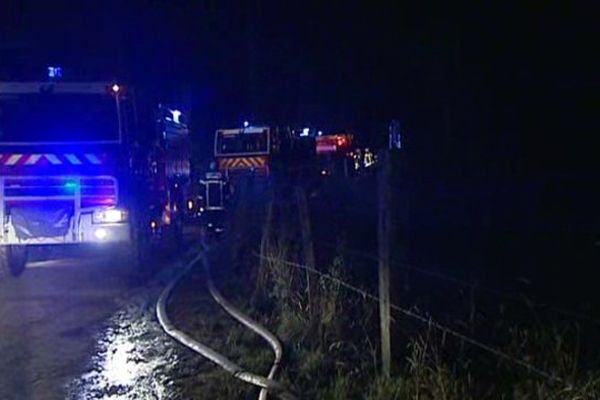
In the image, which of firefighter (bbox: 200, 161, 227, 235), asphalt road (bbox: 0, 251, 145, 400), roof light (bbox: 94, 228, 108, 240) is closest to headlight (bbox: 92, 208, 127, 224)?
roof light (bbox: 94, 228, 108, 240)

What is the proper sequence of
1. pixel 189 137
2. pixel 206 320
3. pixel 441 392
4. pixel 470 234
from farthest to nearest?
pixel 189 137 → pixel 470 234 → pixel 206 320 → pixel 441 392

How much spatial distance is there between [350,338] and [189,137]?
568 inches

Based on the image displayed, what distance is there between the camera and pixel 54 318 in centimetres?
1002

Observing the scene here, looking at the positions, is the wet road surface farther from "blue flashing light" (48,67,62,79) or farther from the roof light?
"blue flashing light" (48,67,62,79)

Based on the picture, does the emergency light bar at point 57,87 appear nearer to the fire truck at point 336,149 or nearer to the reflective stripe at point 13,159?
the reflective stripe at point 13,159

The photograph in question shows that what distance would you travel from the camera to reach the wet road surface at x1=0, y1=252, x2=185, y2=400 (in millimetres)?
7078

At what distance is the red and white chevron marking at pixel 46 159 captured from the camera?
12.7 metres

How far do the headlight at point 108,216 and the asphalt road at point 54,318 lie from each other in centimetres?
93

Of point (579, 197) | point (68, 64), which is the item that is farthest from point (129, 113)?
point (579, 197)

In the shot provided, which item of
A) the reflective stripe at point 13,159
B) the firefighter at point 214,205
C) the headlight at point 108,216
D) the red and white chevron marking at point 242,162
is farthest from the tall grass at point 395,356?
the red and white chevron marking at point 242,162

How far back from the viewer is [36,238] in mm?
12844

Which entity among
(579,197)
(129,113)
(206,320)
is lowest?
(206,320)

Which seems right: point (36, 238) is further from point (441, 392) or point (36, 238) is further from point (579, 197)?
point (579, 197)

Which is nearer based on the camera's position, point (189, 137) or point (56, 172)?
point (56, 172)
